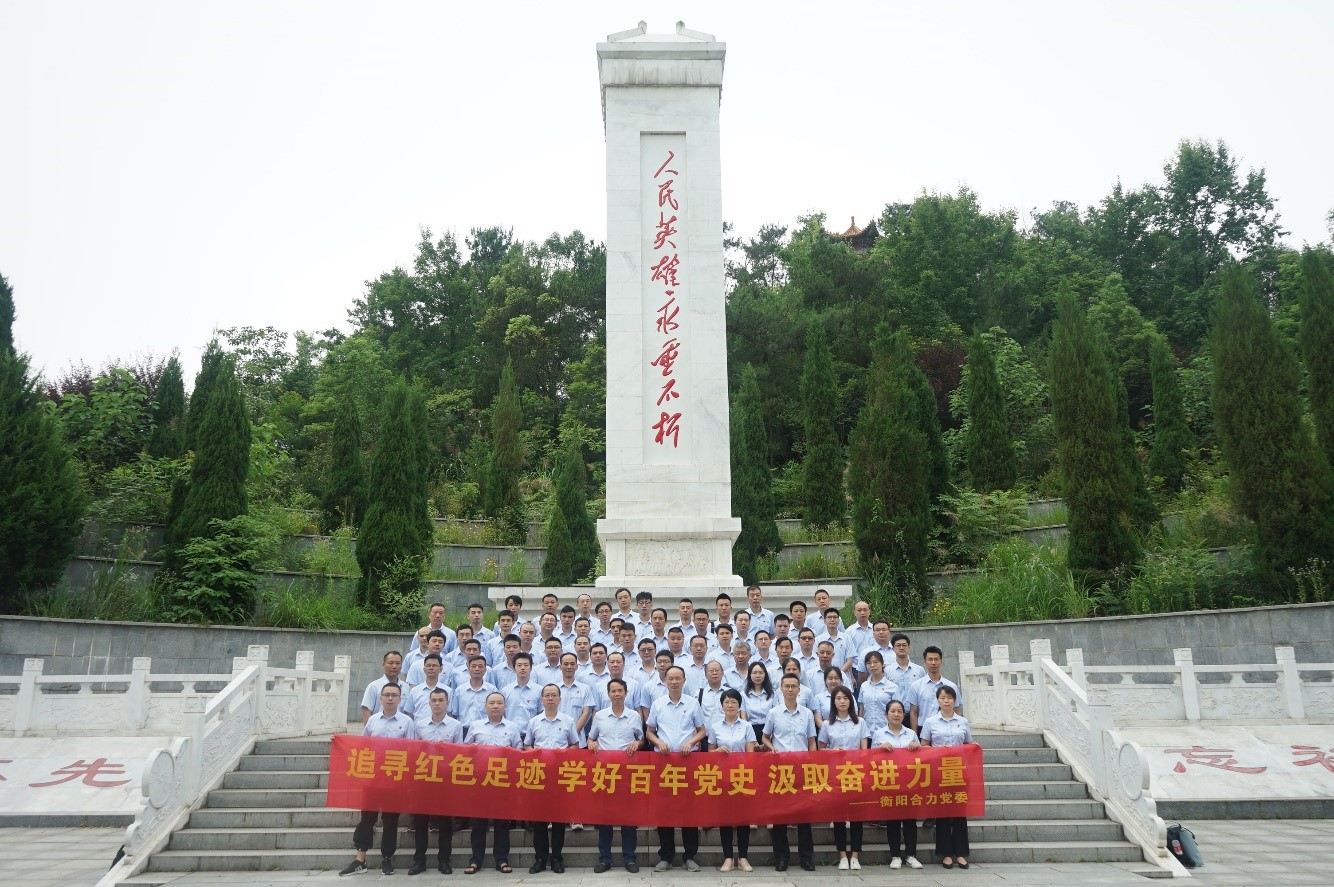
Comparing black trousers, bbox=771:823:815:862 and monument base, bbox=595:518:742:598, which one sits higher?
monument base, bbox=595:518:742:598

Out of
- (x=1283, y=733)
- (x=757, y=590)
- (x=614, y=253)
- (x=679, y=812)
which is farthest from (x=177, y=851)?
(x=1283, y=733)

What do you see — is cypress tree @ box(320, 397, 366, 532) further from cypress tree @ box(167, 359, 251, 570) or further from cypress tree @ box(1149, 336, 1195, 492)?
cypress tree @ box(1149, 336, 1195, 492)

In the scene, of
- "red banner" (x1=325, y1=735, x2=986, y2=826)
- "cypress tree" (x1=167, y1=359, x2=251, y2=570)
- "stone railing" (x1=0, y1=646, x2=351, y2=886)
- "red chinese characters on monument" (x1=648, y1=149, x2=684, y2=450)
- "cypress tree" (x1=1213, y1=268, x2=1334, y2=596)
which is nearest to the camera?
"red banner" (x1=325, y1=735, x2=986, y2=826)

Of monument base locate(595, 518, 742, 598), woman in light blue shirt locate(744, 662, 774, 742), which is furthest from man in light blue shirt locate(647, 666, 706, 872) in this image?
monument base locate(595, 518, 742, 598)

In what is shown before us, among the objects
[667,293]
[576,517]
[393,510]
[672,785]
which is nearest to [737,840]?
[672,785]

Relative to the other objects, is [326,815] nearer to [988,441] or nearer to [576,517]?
[576,517]

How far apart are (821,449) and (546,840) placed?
11.1m

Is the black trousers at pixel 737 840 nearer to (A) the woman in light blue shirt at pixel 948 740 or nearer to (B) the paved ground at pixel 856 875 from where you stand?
(B) the paved ground at pixel 856 875

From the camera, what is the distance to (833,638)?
6891 millimetres

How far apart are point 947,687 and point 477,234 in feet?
83.1

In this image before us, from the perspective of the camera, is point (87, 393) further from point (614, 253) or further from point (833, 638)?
point (833, 638)

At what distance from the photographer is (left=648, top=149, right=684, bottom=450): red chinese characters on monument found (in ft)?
32.1

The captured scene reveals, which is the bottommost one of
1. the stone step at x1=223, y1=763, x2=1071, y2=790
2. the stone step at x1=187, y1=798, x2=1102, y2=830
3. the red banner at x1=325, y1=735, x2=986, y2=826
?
the stone step at x1=187, y1=798, x2=1102, y2=830

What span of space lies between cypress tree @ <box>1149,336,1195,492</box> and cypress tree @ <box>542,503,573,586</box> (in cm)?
895
